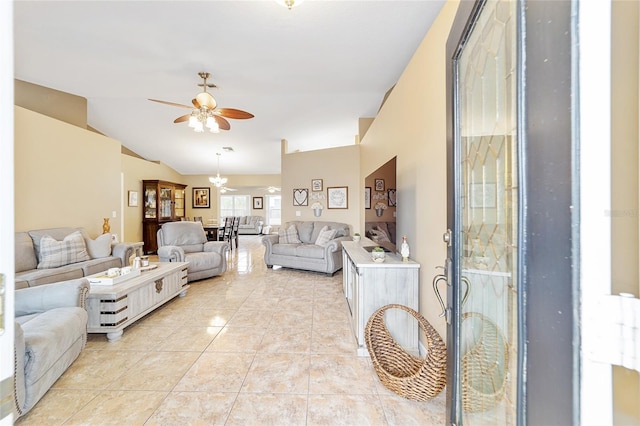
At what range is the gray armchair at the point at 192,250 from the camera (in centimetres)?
398

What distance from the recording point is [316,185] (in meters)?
6.07

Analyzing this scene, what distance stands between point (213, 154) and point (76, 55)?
515 cm

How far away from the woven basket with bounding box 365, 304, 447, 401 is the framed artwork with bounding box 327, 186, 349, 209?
3899 mm

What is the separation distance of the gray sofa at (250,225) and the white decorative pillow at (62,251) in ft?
26.6

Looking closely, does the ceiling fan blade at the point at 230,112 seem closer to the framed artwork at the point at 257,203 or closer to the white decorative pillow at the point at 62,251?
the white decorative pillow at the point at 62,251

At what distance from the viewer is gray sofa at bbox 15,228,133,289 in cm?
305

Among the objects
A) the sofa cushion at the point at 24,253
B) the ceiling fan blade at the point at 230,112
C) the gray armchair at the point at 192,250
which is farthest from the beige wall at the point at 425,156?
the sofa cushion at the point at 24,253

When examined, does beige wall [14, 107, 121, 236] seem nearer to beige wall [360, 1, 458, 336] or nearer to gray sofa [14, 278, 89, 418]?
gray sofa [14, 278, 89, 418]

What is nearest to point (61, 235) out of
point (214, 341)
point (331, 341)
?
point (214, 341)

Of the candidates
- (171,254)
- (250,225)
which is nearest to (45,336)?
(171,254)

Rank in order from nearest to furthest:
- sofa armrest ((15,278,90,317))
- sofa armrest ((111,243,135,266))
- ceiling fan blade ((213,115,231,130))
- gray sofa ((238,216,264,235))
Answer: sofa armrest ((15,278,90,317)), ceiling fan blade ((213,115,231,130)), sofa armrest ((111,243,135,266)), gray sofa ((238,216,264,235))

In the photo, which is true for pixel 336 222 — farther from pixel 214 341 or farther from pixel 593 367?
pixel 593 367

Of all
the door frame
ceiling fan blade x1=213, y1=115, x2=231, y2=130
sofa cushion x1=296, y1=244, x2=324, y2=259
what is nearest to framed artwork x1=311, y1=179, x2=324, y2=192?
sofa cushion x1=296, y1=244, x2=324, y2=259

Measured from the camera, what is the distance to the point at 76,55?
2.82 metres
